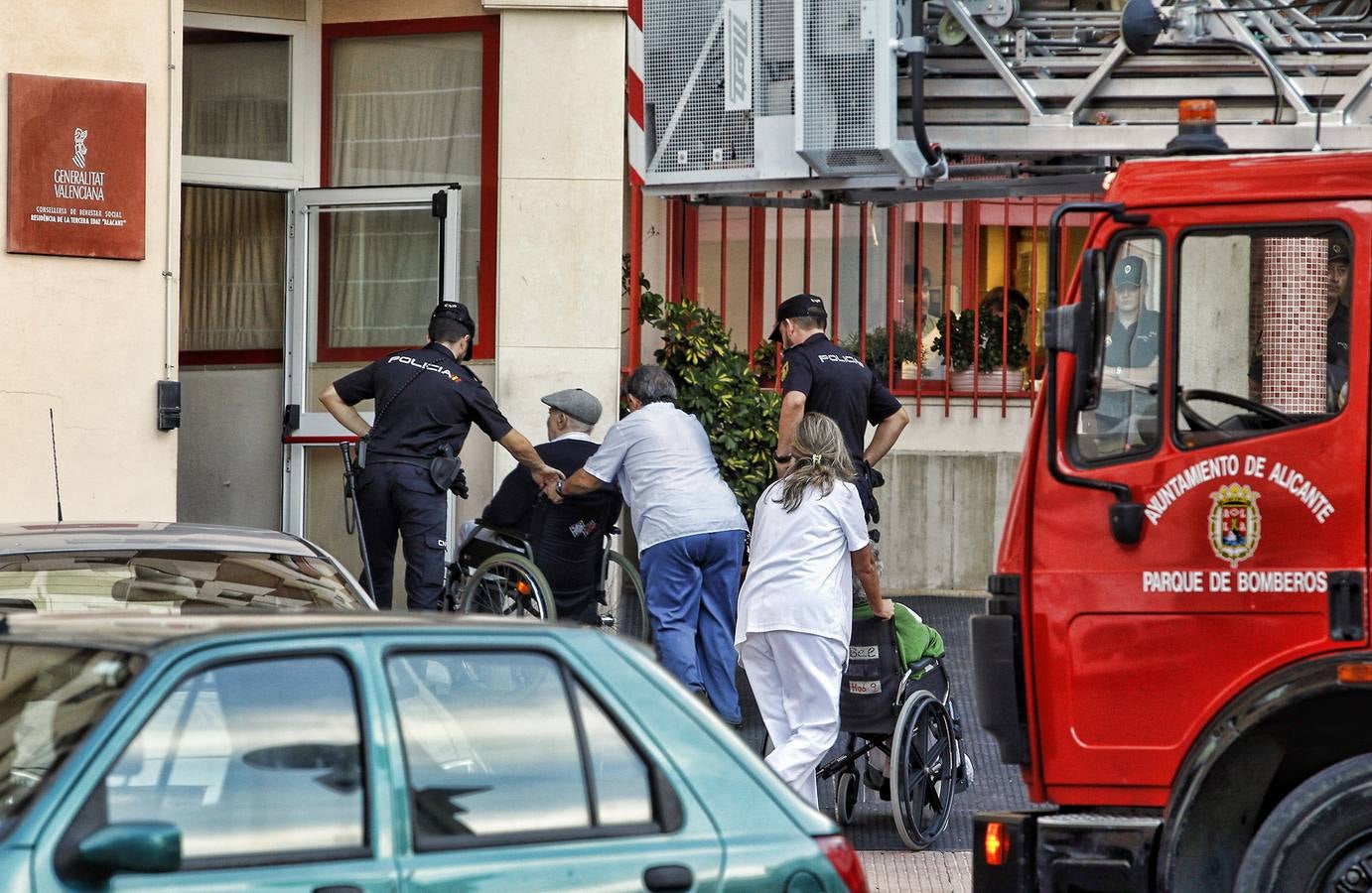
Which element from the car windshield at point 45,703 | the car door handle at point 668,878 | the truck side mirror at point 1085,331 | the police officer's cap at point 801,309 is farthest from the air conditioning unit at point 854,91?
the car windshield at point 45,703

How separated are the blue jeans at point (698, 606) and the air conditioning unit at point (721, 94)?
1982 millimetres

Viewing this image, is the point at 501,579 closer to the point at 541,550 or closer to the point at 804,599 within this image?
the point at 541,550

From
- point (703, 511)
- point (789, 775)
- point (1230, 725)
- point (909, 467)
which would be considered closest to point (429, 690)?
point (1230, 725)

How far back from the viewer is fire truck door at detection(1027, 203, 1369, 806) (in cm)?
570

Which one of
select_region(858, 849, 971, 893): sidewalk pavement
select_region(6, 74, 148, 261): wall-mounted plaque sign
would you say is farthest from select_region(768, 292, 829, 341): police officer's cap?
select_region(6, 74, 148, 261): wall-mounted plaque sign

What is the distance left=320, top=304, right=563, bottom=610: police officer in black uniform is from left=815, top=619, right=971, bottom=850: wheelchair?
107 inches

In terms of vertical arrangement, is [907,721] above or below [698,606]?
below

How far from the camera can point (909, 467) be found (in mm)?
15531

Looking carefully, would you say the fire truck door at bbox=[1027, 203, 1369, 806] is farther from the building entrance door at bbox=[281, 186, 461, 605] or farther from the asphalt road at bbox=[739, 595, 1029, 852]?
the building entrance door at bbox=[281, 186, 461, 605]

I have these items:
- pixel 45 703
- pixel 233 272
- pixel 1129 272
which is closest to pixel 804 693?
pixel 1129 272

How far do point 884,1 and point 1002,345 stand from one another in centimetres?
664

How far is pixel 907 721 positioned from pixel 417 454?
3.61m

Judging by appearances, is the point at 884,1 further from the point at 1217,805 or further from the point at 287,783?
the point at 287,783

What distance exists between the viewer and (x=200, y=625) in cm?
401
